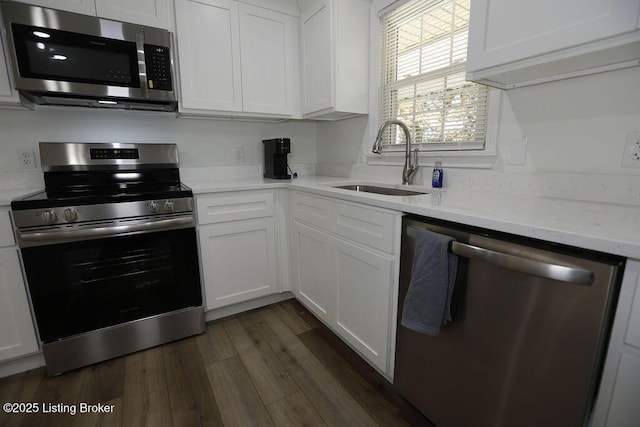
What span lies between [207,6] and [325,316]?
212cm

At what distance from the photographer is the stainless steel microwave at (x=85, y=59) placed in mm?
1472

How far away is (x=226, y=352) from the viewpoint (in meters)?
1.70

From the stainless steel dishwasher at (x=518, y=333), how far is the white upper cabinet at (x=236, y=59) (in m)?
1.59

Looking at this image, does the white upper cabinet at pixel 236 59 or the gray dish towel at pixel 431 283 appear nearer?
the gray dish towel at pixel 431 283

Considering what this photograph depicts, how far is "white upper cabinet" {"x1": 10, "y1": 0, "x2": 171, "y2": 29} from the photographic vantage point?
1561 mm

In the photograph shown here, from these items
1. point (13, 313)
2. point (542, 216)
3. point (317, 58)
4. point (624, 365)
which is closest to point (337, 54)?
point (317, 58)

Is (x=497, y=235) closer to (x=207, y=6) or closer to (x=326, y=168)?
(x=326, y=168)

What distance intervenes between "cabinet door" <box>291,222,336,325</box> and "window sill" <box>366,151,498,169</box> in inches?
29.5

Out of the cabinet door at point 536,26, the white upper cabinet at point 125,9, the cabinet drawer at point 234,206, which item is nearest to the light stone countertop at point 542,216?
the cabinet door at point 536,26

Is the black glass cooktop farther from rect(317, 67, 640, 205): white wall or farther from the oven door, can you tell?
rect(317, 67, 640, 205): white wall

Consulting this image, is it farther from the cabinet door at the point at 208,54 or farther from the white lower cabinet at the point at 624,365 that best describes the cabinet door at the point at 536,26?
the cabinet door at the point at 208,54

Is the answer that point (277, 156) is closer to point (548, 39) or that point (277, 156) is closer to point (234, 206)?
point (234, 206)

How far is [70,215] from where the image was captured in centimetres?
144

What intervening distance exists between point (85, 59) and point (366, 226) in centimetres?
176
